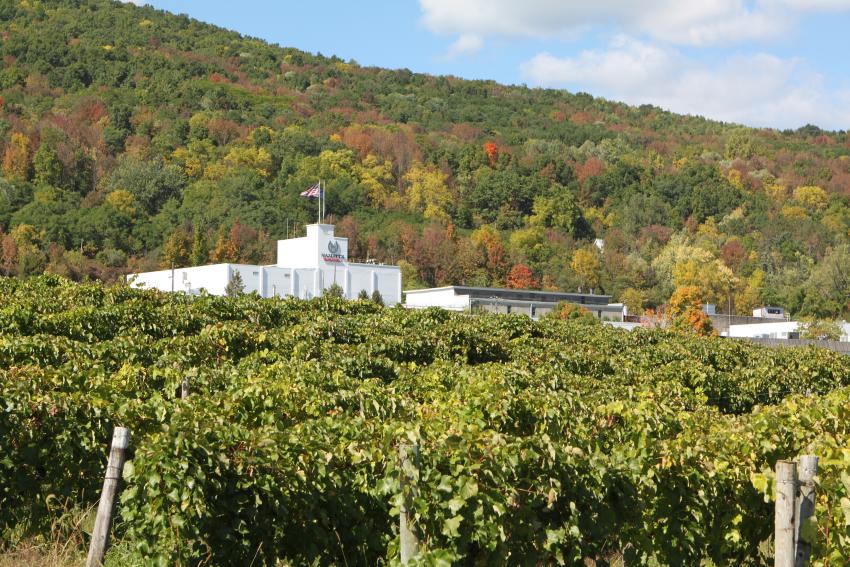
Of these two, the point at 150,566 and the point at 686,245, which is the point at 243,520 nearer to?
the point at 150,566

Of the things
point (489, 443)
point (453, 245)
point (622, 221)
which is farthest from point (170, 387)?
point (622, 221)

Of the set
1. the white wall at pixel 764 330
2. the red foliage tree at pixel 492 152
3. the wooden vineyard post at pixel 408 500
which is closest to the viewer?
the wooden vineyard post at pixel 408 500

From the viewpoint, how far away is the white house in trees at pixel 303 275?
217 feet

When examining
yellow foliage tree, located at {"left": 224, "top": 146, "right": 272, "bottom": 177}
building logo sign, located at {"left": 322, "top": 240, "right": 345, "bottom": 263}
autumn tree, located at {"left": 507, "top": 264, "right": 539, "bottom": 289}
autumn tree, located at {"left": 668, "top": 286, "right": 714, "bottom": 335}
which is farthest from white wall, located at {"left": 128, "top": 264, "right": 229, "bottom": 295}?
yellow foliage tree, located at {"left": 224, "top": 146, "right": 272, "bottom": 177}

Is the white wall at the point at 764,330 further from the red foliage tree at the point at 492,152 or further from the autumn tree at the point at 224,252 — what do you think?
the red foliage tree at the point at 492,152

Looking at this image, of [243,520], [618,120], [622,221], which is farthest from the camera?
[618,120]

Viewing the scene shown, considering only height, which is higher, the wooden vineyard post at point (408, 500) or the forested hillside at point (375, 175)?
the forested hillside at point (375, 175)

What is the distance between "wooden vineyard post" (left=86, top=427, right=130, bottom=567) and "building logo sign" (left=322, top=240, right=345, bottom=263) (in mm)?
62915

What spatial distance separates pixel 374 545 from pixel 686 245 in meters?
109

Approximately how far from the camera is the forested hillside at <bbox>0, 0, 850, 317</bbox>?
333 ft

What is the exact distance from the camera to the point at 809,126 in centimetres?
18350

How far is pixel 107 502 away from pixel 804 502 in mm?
4974

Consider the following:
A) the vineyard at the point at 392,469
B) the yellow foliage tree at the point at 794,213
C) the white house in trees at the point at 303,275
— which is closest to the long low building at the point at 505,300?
Result: the white house in trees at the point at 303,275

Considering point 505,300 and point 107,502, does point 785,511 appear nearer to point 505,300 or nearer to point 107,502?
point 107,502
